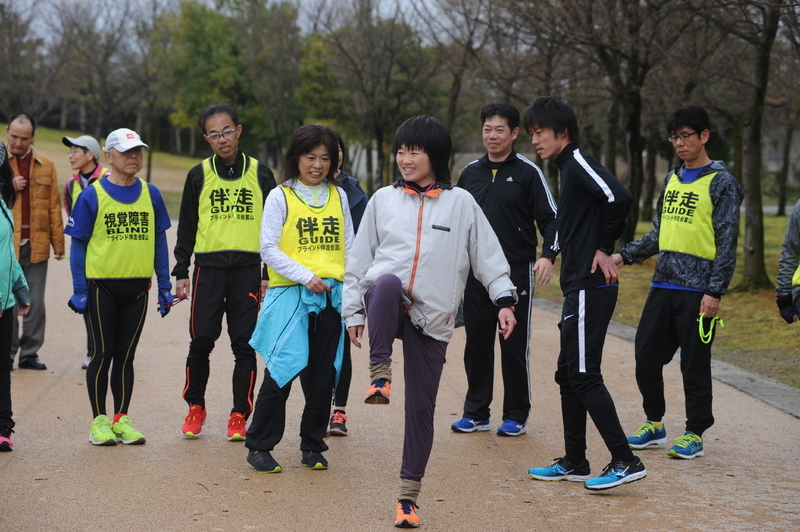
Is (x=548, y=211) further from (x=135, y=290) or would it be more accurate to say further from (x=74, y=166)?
(x=74, y=166)

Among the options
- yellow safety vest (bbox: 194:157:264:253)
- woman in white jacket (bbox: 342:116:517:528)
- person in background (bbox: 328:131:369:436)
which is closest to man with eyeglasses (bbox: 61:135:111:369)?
yellow safety vest (bbox: 194:157:264:253)

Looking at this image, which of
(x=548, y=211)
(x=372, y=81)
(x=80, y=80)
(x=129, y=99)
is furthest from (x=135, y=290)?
(x=80, y=80)

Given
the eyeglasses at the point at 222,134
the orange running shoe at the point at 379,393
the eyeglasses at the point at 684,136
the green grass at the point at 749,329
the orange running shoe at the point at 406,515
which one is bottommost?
the green grass at the point at 749,329

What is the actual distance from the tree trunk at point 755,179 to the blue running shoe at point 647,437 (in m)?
8.15

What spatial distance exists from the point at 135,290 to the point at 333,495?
2.04 meters

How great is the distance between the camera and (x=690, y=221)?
5672mm

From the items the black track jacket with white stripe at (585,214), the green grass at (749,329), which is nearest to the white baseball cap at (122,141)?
the black track jacket with white stripe at (585,214)

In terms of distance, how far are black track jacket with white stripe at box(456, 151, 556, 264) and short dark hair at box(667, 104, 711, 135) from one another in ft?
2.97

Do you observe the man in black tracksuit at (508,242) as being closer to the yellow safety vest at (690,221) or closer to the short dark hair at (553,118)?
the yellow safety vest at (690,221)

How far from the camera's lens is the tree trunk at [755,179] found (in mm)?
13211

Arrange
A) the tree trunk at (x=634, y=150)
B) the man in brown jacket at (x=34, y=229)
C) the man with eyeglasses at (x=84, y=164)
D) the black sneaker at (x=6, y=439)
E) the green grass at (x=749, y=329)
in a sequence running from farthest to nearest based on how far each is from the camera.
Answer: the tree trunk at (x=634, y=150) → the green grass at (x=749, y=329) → the man in brown jacket at (x=34, y=229) → the man with eyeglasses at (x=84, y=164) → the black sneaker at (x=6, y=439)

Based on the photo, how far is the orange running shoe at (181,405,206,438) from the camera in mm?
5820

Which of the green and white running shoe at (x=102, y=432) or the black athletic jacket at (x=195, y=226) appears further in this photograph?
the black athletic jacket at (x=195, y=226)

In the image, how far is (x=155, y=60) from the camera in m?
42.6
